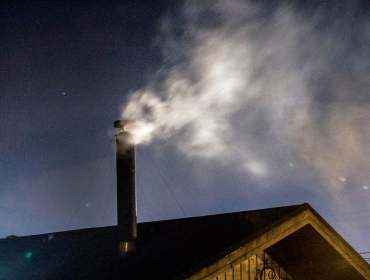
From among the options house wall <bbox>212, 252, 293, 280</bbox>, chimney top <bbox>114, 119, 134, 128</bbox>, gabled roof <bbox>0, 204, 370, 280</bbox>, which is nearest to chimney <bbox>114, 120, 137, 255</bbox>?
chimney top <bbox>114, 119, 134, 128</bbox>

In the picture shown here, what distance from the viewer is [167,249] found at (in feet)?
30.2

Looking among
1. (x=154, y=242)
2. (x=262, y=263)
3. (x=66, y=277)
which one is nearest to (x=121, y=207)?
(x=154, y=242)

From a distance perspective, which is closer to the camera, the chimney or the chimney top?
the chimney

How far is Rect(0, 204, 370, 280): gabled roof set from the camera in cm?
752

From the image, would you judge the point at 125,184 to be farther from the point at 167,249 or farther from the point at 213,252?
the point at 213,252

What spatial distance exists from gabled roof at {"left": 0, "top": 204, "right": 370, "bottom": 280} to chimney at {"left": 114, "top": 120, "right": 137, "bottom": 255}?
41 centimetres

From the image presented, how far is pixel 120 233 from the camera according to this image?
13.0 metres

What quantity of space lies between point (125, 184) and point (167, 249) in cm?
497

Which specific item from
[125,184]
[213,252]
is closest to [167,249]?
[213,252]

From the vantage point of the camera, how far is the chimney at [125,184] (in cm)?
1309

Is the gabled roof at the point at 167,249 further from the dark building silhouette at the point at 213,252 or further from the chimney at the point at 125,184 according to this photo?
the chimney at the point at 125,184

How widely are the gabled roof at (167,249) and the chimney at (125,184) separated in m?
0.41

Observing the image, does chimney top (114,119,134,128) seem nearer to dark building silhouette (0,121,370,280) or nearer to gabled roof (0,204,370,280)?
dark building silhouette (0,121,370,280)

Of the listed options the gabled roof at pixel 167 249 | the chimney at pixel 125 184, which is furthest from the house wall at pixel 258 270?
the chimney at pixel 125 184
